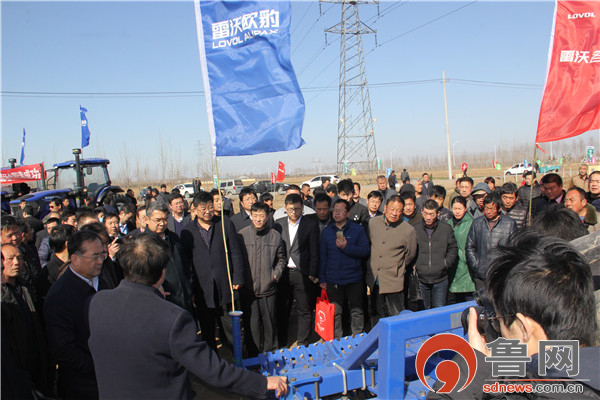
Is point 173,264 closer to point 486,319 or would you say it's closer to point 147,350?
point 147,350

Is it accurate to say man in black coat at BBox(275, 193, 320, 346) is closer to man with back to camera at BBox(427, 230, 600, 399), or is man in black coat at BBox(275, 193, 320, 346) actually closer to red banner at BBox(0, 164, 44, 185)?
man with back to camera at BBox(427, 230, 600, 399)

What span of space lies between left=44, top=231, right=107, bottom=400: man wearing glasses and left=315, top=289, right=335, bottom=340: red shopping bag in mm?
2510

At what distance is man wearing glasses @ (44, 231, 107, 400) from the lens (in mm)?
2326

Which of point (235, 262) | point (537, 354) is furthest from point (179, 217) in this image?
point (537, 354)

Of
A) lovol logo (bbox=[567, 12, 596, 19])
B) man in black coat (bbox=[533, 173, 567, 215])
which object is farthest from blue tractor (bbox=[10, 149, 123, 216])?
lovol logo (bbox=[567, 12, 596, 19])

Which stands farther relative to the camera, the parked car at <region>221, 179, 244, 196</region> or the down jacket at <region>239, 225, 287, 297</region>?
the parked car at <region>221, 179, 244, 196</region>

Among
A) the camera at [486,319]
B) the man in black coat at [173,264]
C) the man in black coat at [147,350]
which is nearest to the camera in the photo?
the camera at [486,319]

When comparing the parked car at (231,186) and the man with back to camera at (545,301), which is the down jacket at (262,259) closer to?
the man with back to camera at (545,301)

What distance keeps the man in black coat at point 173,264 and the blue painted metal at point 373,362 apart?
3.43 ft

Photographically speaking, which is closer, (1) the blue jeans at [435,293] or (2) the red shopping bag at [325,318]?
(2) the red shopping bag at [325,318]

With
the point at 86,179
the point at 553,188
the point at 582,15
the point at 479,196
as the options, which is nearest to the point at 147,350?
the point at 582,15

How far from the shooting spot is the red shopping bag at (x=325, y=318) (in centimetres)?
432

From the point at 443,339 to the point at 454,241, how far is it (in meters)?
2.83

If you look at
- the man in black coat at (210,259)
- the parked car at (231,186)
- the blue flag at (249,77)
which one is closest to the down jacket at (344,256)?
the man in black coat at (210,259)
